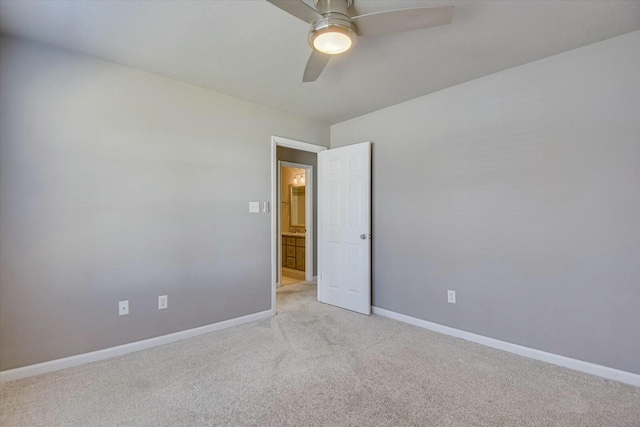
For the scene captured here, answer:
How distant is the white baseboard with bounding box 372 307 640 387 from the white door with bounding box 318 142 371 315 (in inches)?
25.8

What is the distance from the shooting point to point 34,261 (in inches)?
88.4

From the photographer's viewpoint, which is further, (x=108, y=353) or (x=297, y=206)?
(x=297, y=206)

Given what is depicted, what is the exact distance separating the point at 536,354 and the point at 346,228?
2156 mm

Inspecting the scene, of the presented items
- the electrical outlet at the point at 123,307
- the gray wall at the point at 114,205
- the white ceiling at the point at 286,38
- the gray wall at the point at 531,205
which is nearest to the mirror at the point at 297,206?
the gray wall at the point at 114,205

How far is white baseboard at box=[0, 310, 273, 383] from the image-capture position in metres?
2.20

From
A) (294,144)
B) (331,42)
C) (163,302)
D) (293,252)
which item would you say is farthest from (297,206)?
(331,42)

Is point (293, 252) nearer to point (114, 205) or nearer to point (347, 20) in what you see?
point (114, 205)

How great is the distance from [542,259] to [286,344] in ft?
7.41

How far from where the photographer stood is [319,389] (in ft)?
6.78

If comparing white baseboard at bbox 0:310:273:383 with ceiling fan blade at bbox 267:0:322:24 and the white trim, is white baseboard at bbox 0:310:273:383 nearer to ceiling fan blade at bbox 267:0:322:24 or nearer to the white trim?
the white trim

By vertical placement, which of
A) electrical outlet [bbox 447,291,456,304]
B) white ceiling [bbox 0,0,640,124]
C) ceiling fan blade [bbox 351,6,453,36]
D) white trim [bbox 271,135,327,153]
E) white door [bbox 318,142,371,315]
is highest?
white ceiling [bbox 0,0,640,124]

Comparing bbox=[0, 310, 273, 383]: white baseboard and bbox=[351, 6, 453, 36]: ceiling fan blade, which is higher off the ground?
bbox=[351, 6, 453, 36]: ceiling fan blade

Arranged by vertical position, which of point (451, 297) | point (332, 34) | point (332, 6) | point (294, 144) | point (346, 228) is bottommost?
point (451, 297)

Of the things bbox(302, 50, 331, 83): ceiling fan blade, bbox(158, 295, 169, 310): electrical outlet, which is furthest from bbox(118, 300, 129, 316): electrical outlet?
bbox(302, 50, 331, 83): ceiling fan blade
